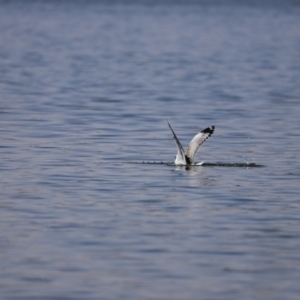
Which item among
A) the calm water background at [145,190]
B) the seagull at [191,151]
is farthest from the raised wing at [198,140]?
the calm water background at [145,190]

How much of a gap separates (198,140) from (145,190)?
2.30 metres

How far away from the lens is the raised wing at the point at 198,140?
18.0 m

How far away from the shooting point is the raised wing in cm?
1797

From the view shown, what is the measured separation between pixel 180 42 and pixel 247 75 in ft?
97.1

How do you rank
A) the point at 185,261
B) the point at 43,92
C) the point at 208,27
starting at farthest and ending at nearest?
the point at 208,27, the point at 43,92, the point at 185,261

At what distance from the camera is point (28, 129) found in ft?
78.5

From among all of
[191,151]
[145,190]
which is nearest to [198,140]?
[191,151]

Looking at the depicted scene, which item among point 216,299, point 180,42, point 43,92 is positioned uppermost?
point 180,42

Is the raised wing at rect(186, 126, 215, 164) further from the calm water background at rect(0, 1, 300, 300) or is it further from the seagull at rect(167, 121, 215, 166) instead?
the calm water background at rect(0, 1, 300, 300)

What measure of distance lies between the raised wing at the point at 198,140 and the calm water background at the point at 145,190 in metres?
0.32

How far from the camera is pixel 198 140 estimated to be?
18.1 meters

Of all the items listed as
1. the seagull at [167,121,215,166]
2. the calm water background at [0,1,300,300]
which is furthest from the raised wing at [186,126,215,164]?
the calm water background at [0,1,300,300]

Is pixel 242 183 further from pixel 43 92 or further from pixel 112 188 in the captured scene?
pixel 43 92

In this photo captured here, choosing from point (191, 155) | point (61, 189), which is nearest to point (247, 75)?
point (191, 155)
